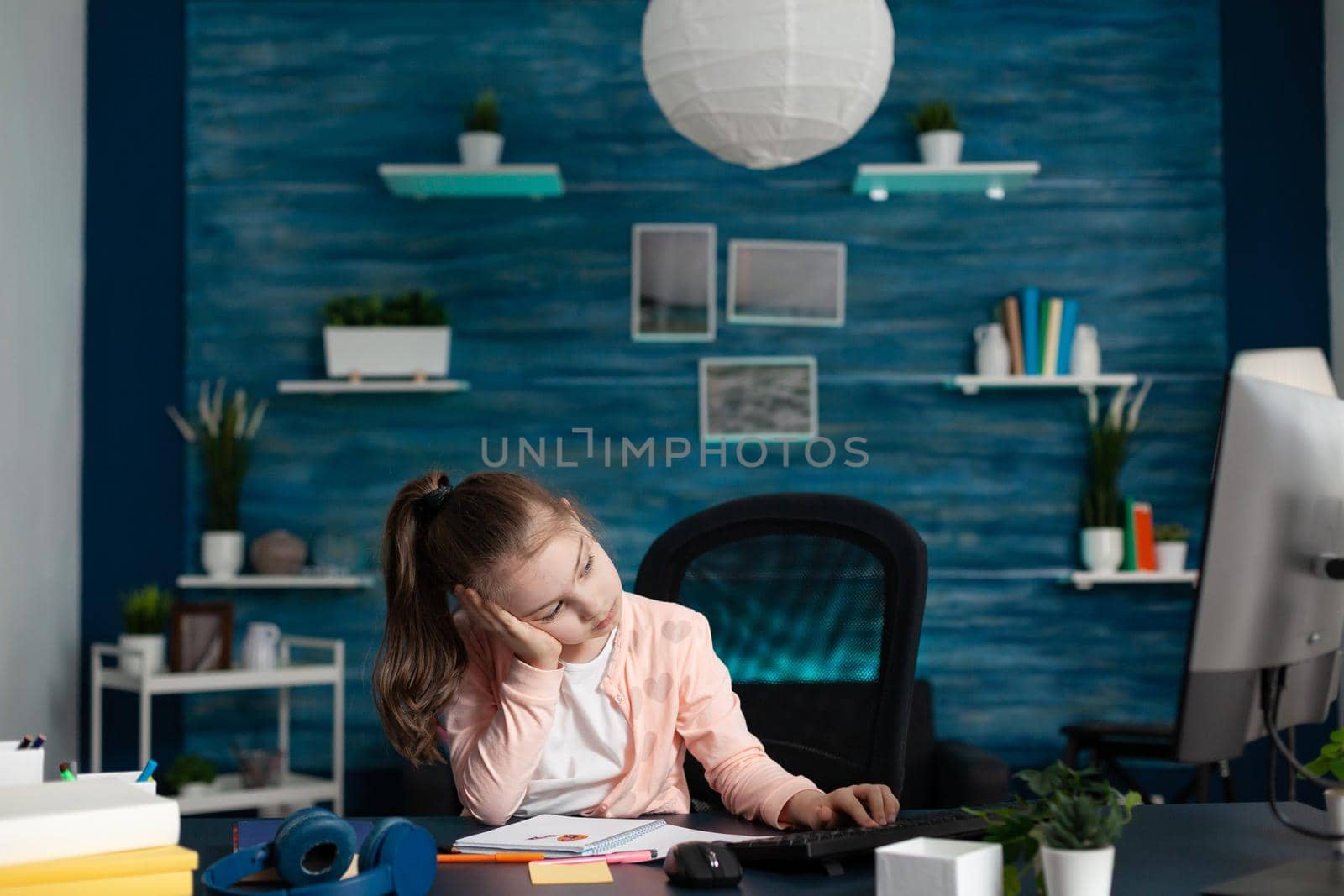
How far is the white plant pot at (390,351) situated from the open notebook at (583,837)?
2.22 metres

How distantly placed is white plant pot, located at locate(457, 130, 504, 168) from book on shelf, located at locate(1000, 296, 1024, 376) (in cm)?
148

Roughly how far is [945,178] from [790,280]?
1.66 ft

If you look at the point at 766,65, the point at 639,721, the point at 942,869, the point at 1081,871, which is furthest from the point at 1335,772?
the point at 766,65

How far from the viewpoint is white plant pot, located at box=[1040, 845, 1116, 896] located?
0.92 m

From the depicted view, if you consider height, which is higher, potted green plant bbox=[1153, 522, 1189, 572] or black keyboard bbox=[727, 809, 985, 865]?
potted green plant bbox=[1153, 522, 1189, 572]

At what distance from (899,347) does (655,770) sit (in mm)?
2178

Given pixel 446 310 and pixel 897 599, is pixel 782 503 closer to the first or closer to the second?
pixel 897 599

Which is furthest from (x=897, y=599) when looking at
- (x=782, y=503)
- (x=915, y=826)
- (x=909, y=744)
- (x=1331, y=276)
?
(x=1331, y=276)

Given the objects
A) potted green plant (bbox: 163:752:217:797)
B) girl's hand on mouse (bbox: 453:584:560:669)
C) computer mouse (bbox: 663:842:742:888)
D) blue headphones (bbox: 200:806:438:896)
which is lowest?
potted green plant (bbox: 163:752:217:797)

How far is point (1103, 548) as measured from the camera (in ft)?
11.2

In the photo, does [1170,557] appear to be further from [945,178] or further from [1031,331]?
[945,178]

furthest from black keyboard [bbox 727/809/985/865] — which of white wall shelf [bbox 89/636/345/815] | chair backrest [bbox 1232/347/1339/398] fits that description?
chair backrest [bbox 1232/347/1339/398]

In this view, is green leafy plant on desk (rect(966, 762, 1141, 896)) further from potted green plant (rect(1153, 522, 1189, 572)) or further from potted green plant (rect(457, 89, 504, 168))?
potted green plant (rect(457, 89, 504, 168))

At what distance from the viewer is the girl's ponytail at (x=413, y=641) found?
1.52 metres
